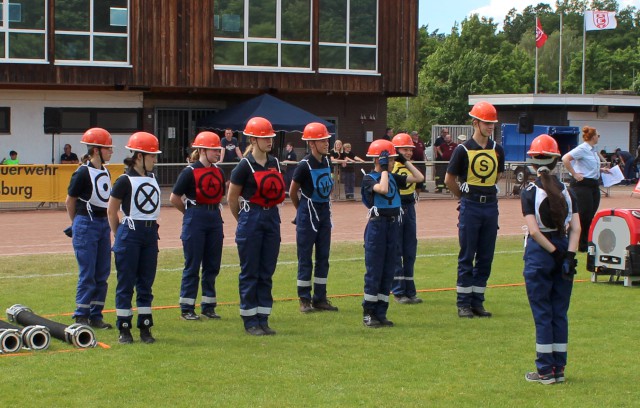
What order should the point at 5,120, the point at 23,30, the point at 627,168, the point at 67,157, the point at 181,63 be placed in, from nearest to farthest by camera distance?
1. the point at 67,157
2. the point at 23,30
3. the point at 5,120
4. the point at 181,63
5. the point at 627,168

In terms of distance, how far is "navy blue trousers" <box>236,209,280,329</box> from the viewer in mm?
10625

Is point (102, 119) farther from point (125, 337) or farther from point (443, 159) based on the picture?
point (125, 337)

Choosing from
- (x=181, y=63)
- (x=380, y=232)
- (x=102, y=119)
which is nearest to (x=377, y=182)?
(x=380, y=232)

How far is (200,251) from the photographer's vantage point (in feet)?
37.7

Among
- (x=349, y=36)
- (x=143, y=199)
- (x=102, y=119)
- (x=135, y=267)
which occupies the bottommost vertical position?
(x=135, y=267)

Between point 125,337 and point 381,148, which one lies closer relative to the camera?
point 125,337

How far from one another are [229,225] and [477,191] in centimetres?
1191

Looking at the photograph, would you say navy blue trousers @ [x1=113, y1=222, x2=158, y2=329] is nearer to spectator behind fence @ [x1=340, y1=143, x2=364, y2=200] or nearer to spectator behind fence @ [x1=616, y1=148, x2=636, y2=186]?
spectator behind fence @ [x1=340, y1=143, x2=364, y2=200]

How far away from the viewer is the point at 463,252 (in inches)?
460

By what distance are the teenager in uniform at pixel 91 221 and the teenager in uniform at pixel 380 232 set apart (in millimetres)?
2814

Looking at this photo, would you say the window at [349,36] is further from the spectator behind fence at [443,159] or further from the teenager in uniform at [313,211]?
the teenager in uniform at [313,211]

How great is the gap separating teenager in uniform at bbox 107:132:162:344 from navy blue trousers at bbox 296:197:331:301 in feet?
7.69

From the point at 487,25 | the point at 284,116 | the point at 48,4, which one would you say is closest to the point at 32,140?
the point at 48,4

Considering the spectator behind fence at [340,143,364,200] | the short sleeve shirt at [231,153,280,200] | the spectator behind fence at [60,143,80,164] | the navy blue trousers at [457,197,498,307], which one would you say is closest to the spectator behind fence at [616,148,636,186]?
the spectator behind fence at [340,143,364,200]
